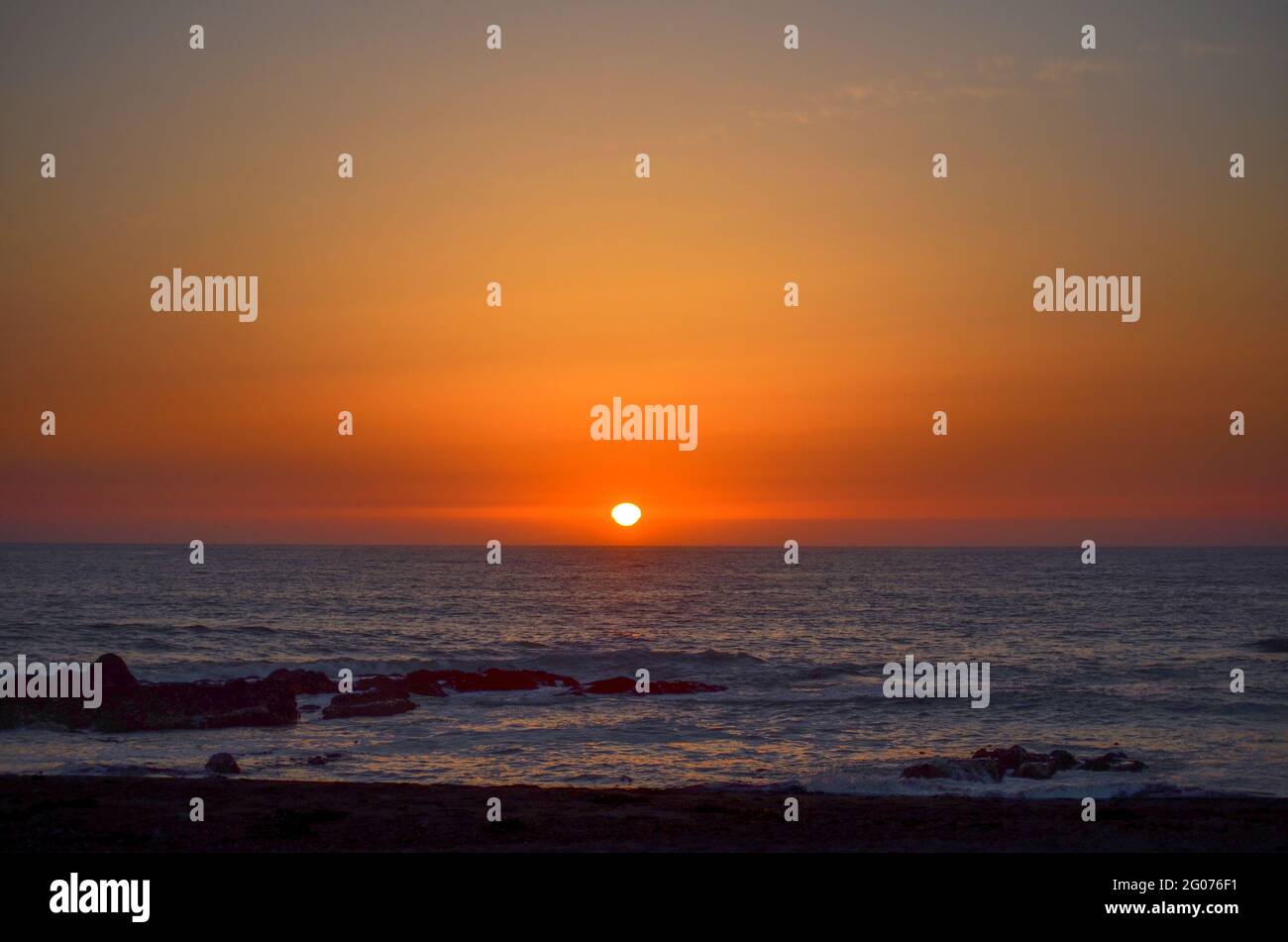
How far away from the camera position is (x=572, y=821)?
15945 mm

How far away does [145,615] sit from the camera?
70.8 m

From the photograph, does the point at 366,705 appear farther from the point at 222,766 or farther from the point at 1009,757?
the point at 1009,757

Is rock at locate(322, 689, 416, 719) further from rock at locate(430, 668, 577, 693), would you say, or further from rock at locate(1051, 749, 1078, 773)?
rock at locate(1051, 749, 1078, 773)

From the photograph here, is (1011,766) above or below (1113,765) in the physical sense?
above

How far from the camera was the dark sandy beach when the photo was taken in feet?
46.8

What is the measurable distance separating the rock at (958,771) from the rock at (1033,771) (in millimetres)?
461

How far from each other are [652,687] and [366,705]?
38.4 ft

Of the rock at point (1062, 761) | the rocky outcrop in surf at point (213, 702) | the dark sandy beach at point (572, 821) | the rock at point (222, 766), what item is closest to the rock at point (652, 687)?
the rocky outcrop in surf at point (213, 702)

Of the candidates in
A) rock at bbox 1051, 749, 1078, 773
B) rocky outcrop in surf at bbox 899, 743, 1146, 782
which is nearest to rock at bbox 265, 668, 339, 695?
rocky outcrop in surf at bbox 899, 743, 1146, 782

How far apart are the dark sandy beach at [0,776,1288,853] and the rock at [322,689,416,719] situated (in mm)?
13358

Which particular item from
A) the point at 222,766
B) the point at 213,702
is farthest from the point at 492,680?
the point at 222,766

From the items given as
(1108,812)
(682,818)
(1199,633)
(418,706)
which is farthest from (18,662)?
(1199,633)

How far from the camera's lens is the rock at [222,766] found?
72.7 ft

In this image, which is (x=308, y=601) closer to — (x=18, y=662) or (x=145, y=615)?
(x=145, y=615)
